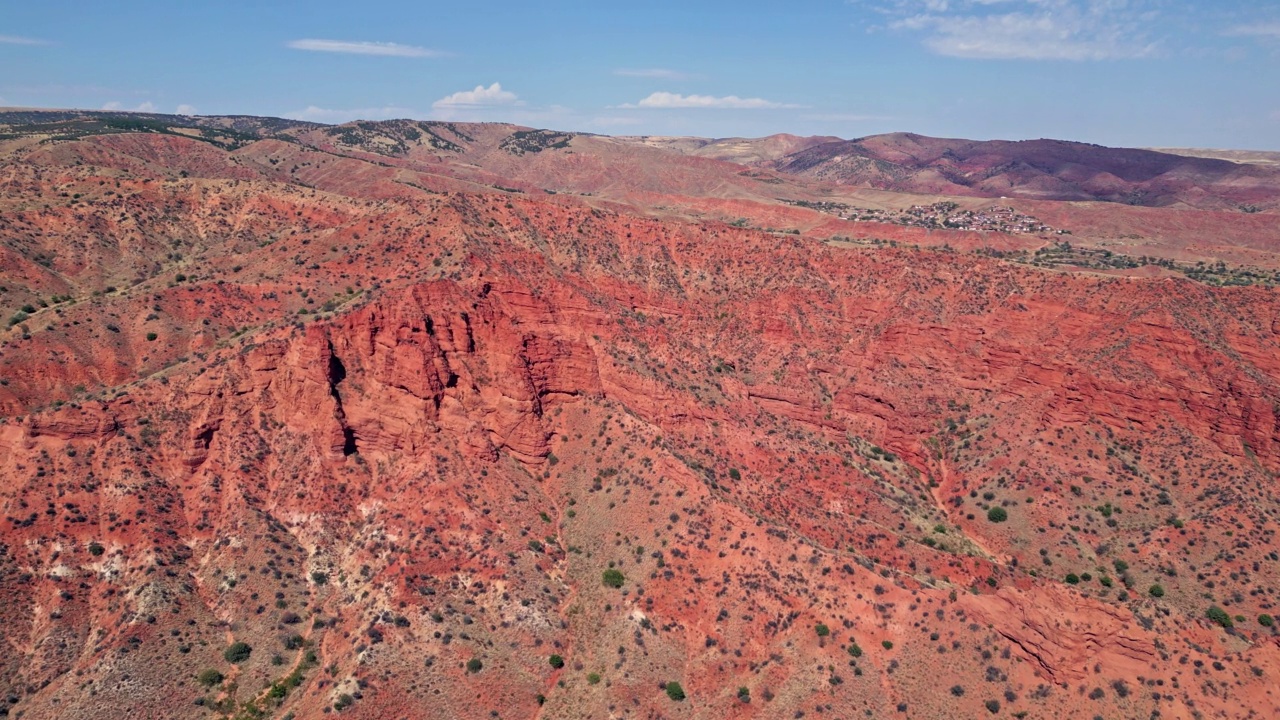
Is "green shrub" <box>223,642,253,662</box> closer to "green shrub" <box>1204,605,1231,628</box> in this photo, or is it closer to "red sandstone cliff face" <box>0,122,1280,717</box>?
"red sandstone cliff face" <box>0,122,1280,717</box>

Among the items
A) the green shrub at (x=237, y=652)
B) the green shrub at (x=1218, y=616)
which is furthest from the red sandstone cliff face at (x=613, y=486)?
the green shrub at (x=1218, y=616)

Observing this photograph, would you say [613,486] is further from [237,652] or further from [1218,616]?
[1218,616]

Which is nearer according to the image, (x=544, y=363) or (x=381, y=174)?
(x=544, y=363)

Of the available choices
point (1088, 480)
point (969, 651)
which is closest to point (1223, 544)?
point (1088, 480)

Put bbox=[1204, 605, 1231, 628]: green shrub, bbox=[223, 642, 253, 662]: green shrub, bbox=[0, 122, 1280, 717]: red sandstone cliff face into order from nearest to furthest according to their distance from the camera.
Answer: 1. bbox=[0, 122, 1280, 717]: red sandstone cliff face
2. bbox=[223, 642, 253, 662]: green shrub
3. bbox=[1204, 605, 1231, 628]: green shrub

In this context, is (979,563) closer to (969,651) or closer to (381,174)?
(969,651)

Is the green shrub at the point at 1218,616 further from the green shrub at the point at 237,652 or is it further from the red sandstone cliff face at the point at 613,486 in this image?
the green shrub at the point at 237,652

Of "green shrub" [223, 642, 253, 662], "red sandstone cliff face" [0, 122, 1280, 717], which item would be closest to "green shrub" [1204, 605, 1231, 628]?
"red sandstone cliff face" [0, 122, 1280, 717]
